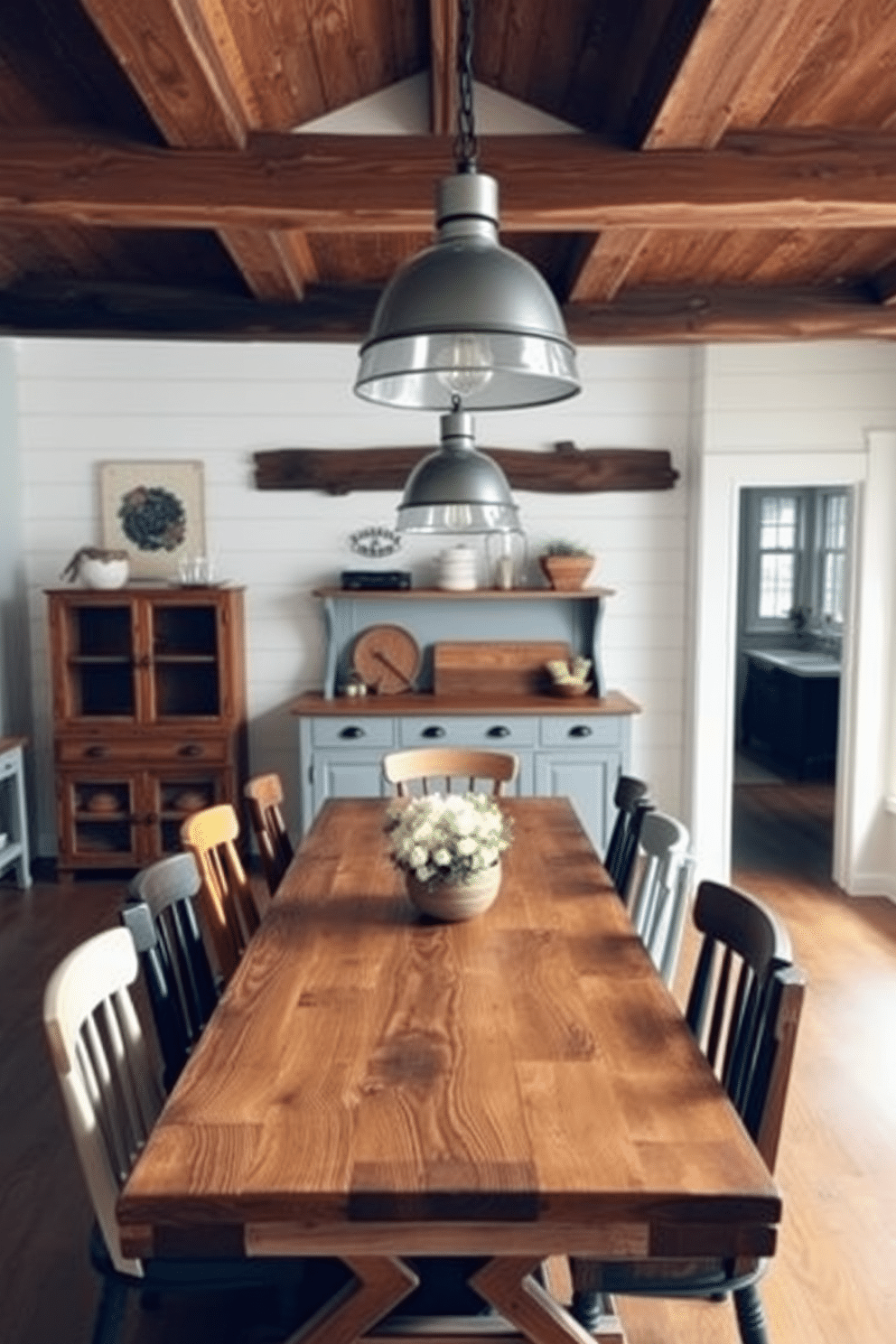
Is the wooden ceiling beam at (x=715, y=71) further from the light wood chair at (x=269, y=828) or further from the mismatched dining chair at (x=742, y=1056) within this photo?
the light wood chair at (x=269, y=828)

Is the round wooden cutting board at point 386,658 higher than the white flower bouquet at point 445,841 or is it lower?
higher

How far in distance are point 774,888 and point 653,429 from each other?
2449 mm

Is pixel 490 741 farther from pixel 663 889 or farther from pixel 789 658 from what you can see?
pixel 789 658

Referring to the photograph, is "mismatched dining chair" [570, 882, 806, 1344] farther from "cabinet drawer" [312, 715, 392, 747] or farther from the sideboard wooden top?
"cabinet drawer" [312, 715, 392, 747]

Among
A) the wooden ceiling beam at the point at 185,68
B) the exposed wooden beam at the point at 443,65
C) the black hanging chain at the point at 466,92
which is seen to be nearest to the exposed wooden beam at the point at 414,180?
the wooden ceiling beam at the point at 185,68

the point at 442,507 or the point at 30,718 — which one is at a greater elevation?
the point at 442,507

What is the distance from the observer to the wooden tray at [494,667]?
17.3 feet

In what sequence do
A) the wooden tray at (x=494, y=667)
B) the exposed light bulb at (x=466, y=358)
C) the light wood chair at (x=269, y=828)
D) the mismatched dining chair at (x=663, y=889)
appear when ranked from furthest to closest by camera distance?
the wooden tray at (x=494, y=667) → the light wood chair at (x=269, y=828) → the mismatched dining chair at (x=663, y=889) → the exposed light bulb at (x=466, y=358)

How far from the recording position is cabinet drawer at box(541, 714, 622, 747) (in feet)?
15.6

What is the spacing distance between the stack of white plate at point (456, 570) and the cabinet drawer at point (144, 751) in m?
1.39

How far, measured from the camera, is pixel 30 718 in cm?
551

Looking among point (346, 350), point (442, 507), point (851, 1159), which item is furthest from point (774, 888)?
point (346, 350)

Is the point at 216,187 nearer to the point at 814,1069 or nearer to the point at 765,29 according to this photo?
the point at 765,29

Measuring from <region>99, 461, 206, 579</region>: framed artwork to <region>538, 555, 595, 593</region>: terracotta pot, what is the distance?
182cm
